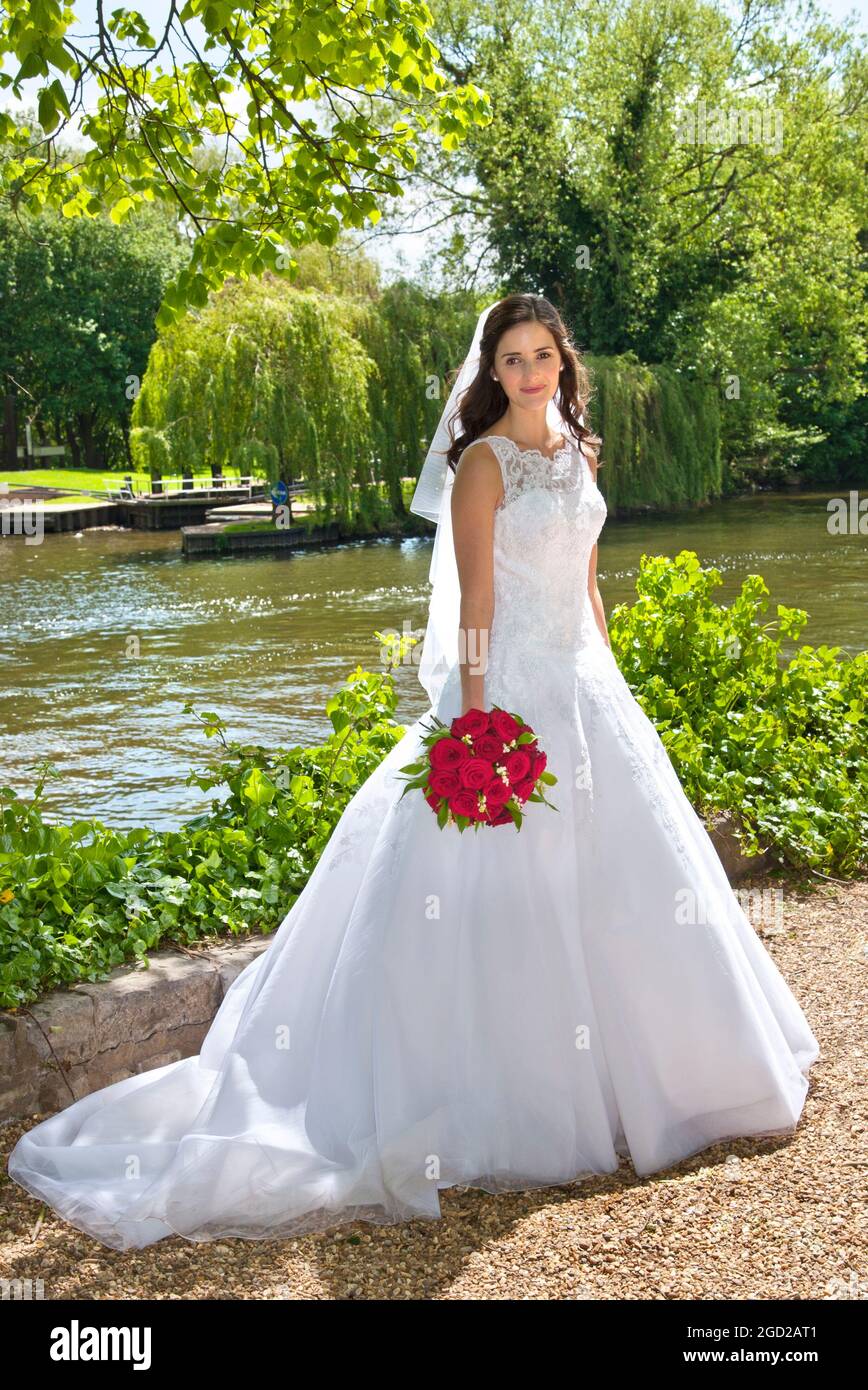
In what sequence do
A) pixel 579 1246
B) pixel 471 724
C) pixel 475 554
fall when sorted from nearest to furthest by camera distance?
1. pixel 579 1246
2. pixel 471 724
3. pixel 475 554

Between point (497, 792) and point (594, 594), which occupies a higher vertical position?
point (594, 594)

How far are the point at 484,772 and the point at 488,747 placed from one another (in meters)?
0.09

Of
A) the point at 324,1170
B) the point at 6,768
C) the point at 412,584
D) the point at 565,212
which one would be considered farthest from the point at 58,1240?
the point at 565,212

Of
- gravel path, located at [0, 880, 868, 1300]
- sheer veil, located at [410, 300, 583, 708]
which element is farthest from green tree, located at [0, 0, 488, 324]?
gravel path, located at [0, 880, 868, 1300]

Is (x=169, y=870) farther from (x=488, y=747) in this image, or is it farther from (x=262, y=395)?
(x=262, y=395)

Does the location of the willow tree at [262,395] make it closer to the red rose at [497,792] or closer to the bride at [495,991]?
the bride at [495,991]

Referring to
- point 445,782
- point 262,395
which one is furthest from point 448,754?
point 262,395

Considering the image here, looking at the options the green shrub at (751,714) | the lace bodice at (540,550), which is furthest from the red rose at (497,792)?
the green shrub at (751,714)

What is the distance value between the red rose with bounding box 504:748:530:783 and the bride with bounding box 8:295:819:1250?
181 millimetres

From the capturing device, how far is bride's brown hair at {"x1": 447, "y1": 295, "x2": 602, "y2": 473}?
366cm

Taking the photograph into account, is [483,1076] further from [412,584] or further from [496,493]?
[412,584]

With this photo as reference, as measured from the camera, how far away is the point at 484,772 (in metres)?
3.26

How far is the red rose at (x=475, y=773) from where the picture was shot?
3.25 meters

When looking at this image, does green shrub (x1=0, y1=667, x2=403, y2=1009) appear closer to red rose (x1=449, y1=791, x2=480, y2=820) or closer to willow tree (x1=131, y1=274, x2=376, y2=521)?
red rose (x1=449, y1=791, x2=480, y2=820)
